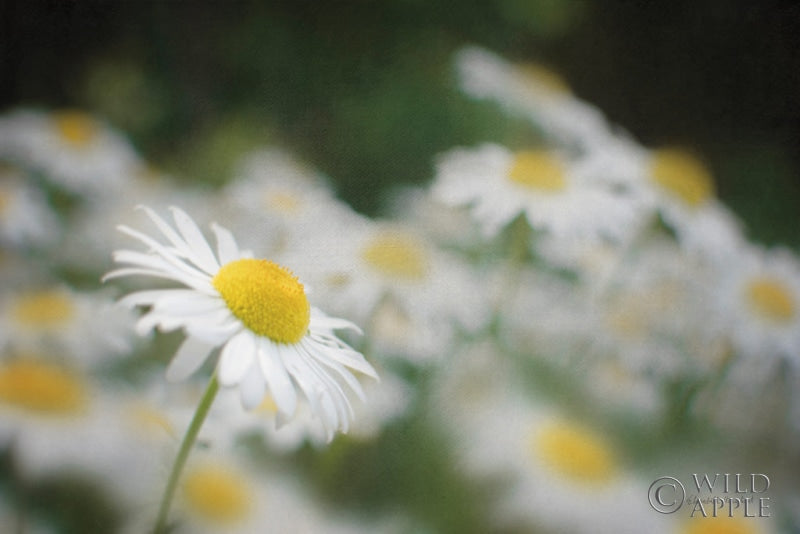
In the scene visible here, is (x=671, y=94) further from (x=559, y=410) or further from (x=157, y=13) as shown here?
(x=157, y=13)

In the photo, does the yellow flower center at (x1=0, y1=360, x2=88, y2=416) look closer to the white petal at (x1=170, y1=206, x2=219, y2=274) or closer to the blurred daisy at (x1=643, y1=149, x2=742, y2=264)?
the white petal at (x1=170, y1=206, x2=219, y2=274)

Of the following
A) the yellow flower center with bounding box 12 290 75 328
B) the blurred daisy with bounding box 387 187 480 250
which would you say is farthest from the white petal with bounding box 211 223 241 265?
the blurred daisy with bounding box 387 187 480 250

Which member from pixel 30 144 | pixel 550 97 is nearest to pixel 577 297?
pixel 550 97

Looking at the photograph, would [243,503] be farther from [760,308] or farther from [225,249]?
[760,308]

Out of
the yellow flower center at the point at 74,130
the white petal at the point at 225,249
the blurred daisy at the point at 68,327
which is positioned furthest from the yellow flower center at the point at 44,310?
the yellow flower center at the point at 74,130

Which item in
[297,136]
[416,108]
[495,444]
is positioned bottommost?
[495,444]

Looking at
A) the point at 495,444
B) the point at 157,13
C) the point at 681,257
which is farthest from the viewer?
the point at 157,13
